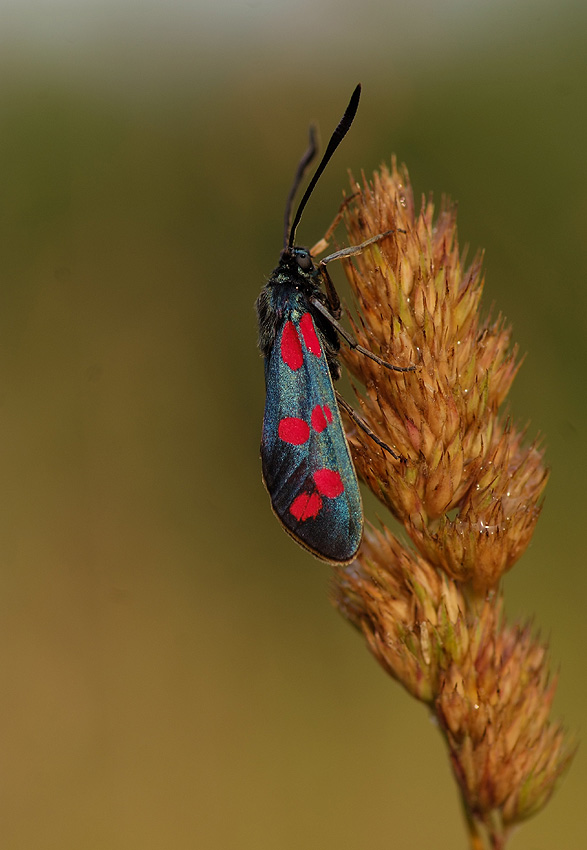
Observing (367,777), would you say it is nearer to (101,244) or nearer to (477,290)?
(477,290)

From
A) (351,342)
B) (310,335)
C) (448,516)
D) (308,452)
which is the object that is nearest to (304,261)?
(310,335)

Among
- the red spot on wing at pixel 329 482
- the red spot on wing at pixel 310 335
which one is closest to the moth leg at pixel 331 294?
the red spot on wing at pixel 310 335

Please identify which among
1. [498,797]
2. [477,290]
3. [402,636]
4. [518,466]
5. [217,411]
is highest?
[217,411]

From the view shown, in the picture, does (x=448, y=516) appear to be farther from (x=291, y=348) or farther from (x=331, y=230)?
(x=331, y=230)

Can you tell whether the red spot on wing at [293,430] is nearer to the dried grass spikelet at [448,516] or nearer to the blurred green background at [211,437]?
the dried grass spikelet at [448,516]

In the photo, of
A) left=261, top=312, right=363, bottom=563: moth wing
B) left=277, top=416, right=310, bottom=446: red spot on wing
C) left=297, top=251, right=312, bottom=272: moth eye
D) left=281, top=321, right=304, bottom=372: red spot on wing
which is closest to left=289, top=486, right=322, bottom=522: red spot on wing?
left=261, top=312, right=363, bottom=563: moth wing

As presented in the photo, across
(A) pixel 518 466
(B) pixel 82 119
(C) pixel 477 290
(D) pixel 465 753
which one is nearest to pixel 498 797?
(D) pixel 465 753

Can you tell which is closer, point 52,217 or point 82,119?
point 52,217
